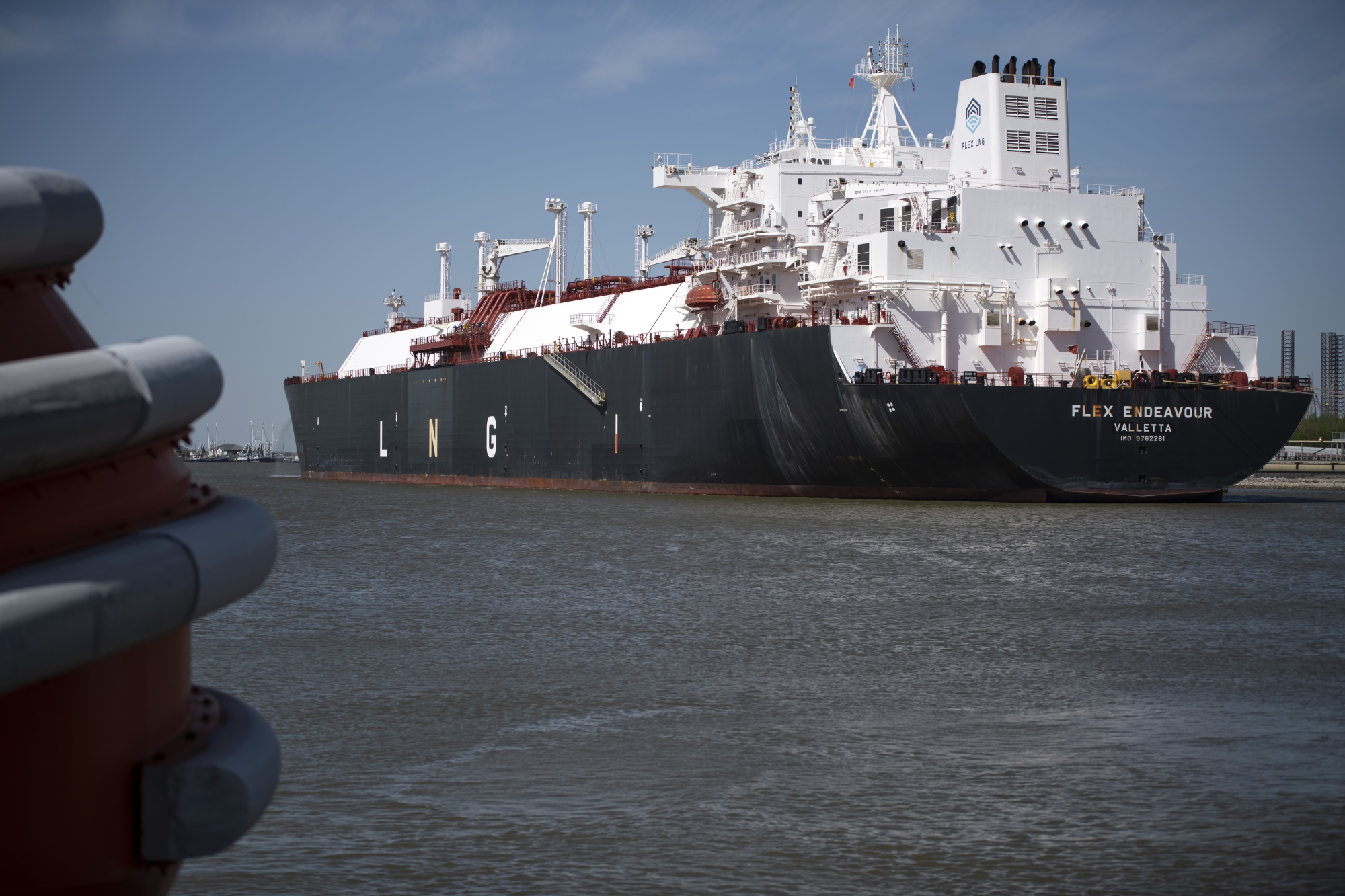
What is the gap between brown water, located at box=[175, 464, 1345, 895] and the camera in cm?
583

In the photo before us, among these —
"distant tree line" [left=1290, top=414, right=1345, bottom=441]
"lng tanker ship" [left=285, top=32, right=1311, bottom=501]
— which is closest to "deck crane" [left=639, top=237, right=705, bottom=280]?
"lng tanker ship" [left=285, top=32, right=1311, bottom=501]

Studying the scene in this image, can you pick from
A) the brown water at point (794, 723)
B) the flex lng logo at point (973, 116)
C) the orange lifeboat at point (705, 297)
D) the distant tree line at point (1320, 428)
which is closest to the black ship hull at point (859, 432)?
the orange lifeboat at point (705, 297)

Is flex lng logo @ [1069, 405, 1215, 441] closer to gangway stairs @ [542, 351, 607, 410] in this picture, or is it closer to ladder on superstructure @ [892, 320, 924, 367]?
ladder on superstructure @ [892, 320, 924, 367]

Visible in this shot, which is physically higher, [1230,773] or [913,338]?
[913,338]

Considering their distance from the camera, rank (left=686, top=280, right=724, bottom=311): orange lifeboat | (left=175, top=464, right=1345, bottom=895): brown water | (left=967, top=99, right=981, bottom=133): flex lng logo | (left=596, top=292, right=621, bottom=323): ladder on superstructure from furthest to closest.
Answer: (left=596, top=292, right=621, bottom=323): ladder on superstructure
(left=686, top=280, right=724, bottom=311): orange lifeboat
(left=967, top=99, right=981, bottom=133): flex lng logo
(left=175, top=464, right=1345, bottom=895): brown water

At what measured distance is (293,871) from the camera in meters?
5.70

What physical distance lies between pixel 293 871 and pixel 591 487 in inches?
1270

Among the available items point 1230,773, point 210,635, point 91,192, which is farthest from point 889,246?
point 91,192

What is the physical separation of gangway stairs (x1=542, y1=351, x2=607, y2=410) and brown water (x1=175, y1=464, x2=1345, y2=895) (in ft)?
59.9

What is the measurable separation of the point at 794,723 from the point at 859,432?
2070 cm

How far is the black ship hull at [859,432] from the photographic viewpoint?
2794cm

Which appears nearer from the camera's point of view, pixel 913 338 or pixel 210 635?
pixel 210 635

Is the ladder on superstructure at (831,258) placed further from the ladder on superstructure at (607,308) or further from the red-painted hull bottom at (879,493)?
the ladder on superstructure at (607,308)

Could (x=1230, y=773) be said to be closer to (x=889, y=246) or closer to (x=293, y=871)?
(x=293, y=871)
